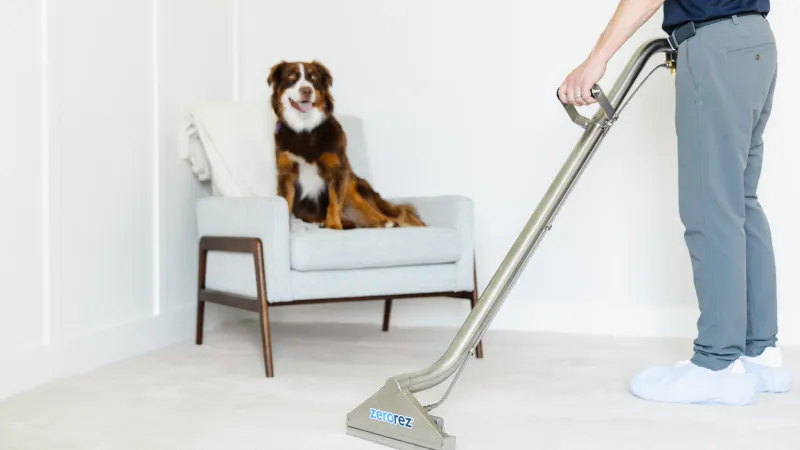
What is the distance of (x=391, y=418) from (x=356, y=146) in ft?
6.01

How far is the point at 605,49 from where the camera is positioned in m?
1.86

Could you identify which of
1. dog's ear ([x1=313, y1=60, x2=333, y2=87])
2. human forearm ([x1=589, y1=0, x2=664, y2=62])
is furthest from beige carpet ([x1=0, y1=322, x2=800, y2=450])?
dog's ear ([x1=313, y1=60, x2=333, y2=87])

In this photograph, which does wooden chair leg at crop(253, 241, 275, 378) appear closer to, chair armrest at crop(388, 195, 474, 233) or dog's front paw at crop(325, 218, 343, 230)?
dog's front paw at crop(325, 218, 343, 230)

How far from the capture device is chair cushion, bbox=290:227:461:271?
2.53m


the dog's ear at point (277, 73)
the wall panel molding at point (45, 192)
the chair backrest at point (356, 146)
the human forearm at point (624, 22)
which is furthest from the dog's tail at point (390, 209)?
the human forearm at point (624, 22)

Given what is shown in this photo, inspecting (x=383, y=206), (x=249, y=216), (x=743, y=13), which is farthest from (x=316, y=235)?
(x=743, y=13)

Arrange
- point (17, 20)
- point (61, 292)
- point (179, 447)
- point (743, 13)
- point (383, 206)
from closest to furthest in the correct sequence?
point (179, 447) → point (743, 13) → point (17, 20) → point (61, 292) → point (383, 206)

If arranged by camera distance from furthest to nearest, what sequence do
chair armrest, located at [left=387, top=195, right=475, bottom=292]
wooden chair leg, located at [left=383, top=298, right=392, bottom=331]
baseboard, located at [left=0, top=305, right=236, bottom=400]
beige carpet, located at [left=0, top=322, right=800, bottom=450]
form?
wooden chair leg, located at [left=383, top=298, right=392, bottom=331] → chair armrest, located at [left=387, top=195, right=475, bottom=292] → baseboard, located at [left=0, top=305, right=236, bottom=400] → beige carpet, located at [left=0, top=322, right=800, bottom=450]

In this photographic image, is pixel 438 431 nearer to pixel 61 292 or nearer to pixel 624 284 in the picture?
pixel 61 292

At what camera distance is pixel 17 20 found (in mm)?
2242

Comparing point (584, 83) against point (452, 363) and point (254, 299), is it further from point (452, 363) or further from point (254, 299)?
point (254, 299)

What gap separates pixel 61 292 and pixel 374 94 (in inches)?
66.3

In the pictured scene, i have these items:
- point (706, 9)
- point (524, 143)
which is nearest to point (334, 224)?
point (524, 143)

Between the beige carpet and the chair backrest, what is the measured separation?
741mm
